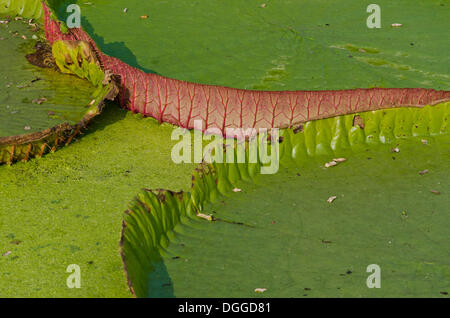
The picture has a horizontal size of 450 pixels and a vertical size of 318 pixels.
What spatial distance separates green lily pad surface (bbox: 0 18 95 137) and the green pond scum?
1cm

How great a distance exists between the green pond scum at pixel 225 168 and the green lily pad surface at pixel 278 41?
0.01m

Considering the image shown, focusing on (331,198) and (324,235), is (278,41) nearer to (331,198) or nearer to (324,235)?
(331,198)

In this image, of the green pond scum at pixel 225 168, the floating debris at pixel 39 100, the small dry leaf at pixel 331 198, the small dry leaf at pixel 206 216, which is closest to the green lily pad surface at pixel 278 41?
the green pond scum at pixel 225 168

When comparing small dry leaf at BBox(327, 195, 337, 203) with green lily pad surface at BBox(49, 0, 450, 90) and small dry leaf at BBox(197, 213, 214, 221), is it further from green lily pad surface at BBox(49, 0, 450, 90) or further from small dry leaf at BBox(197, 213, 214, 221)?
green lily pad surface at BBox(49, 0, 450, 90)

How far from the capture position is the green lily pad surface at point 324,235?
2006mm

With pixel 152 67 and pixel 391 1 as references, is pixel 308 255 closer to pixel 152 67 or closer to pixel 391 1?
pixel 152 67

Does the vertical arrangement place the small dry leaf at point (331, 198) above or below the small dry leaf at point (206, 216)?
above

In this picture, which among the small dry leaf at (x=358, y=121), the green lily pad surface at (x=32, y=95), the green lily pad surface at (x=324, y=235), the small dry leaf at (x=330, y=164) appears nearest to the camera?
the green lily pad surface at (x=324, y=235)

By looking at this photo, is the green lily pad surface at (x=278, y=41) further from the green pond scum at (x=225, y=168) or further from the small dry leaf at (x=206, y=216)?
the small dry leaf at (x=206, y=216)

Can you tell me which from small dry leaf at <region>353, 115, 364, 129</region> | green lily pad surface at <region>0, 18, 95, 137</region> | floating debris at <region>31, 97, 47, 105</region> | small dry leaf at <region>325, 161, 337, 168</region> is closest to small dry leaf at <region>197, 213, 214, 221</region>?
small dry leaf at <region>325, 161, 337, 168</region>
